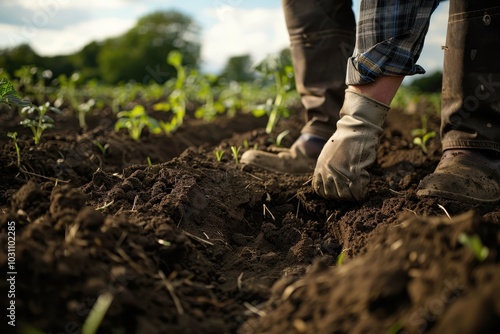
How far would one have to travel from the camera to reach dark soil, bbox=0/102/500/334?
104 centimetres

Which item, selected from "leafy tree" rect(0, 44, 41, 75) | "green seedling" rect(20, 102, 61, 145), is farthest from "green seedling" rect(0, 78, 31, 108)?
"leafy tree" rect(0, 44, 41, 75)

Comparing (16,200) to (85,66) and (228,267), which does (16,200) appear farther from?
(85,66)

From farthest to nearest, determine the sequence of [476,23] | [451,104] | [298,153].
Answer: [298,153] → [451,104] → [476,23]

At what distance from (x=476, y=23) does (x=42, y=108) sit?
256 centimetres

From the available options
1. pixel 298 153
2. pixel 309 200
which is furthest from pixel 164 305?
pixel 298 153

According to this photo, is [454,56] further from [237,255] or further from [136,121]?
[136,121]

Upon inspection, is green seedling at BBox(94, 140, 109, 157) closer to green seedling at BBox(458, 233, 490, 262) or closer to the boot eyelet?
the boot eyelet

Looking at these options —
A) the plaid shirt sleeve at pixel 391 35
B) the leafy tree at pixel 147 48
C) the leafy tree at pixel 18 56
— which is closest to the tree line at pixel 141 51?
the leafy tree at pixel 147 48

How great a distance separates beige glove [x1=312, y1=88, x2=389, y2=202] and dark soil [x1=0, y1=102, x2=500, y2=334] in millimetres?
115

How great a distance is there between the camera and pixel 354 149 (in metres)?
2.12

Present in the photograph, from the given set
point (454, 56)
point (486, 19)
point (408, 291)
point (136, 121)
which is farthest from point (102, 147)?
point (408, 291)

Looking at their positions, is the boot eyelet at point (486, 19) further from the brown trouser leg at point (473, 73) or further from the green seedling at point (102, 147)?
the green seedling at point (102, 147)

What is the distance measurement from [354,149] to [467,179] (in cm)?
54

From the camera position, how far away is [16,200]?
1.64 metres
